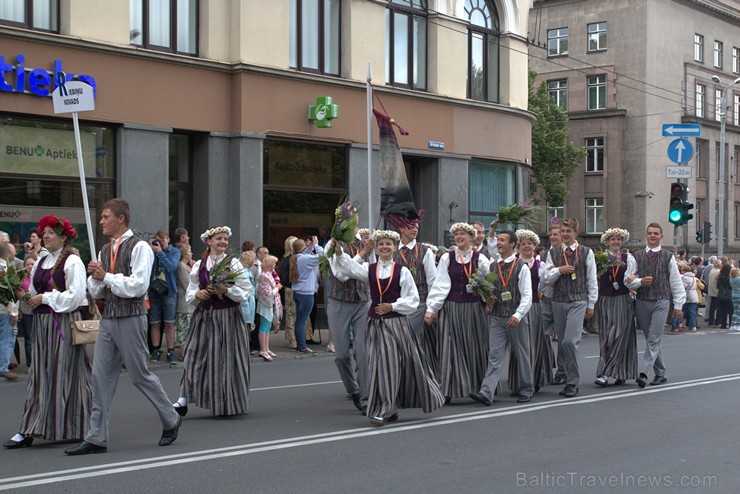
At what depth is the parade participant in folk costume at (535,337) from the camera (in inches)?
467

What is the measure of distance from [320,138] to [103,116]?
522 centimetres

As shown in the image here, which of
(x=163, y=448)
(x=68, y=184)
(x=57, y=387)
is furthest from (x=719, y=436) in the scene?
(x=68, y=184)

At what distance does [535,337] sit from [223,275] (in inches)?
165

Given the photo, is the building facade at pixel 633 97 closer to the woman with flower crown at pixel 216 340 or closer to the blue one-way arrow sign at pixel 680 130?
the blue one-way arrow sign at pixel 680 130

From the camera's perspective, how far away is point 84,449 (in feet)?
27.5

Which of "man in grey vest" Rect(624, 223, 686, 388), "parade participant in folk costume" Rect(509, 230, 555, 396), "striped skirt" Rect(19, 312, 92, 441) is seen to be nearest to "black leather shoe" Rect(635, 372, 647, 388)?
"man in grey vest" Rect(624, 223, 686, 388)

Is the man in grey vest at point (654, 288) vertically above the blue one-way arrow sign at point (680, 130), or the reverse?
the blue one-way arrow sign at point (680, 130)

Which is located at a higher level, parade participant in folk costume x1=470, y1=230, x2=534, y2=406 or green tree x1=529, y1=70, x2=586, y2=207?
green tree x1=529, y1=70, x2=586, y2=207

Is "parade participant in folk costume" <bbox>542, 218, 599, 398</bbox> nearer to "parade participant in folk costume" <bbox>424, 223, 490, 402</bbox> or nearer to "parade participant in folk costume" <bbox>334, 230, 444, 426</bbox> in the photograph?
"parade participant in folk costume" <bbox>424, 223, 490, 402</bbox>

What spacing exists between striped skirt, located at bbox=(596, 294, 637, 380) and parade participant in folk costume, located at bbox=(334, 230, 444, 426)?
3590 mm

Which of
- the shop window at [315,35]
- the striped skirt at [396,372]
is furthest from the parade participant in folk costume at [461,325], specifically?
the shop window at [315,35]

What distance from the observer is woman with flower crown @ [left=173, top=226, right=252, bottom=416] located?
1023cm

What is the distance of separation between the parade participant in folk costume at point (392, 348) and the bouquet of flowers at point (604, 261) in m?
3.75

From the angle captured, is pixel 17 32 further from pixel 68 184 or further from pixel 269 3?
pixel 269 3
